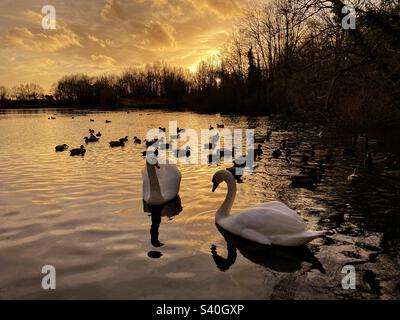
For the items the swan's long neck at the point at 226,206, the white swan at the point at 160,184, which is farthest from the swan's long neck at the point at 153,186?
the swan's long neck at the point at 226,206

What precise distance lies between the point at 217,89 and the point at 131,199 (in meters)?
53.6

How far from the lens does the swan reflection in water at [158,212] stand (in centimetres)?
756

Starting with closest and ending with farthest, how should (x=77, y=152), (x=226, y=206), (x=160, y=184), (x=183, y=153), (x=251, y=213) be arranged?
(x=251, y=213)
(x=226, y=206)
(x=160, y=184)
(x=77, y=152)
(x=183, y=153)

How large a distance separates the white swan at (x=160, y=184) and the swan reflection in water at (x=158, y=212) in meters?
0.12

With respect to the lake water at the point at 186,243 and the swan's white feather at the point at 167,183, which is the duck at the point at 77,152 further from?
the swan's white feather at the point at 167,183

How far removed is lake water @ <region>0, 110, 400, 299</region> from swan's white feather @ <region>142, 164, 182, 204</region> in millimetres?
378

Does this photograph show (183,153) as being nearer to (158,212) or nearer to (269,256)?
(158,212)

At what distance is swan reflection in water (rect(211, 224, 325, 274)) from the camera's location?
20.4 feet

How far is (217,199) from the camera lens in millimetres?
10398

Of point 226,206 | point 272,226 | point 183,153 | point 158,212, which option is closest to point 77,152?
point 183,153

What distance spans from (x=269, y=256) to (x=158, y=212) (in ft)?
11.2

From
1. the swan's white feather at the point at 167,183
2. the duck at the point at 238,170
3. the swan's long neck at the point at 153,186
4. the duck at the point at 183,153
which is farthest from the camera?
the duck at the point at 183,153

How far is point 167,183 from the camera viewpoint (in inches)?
416

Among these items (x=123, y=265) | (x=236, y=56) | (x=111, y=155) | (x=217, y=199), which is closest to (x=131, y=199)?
(x=217, y=199)
